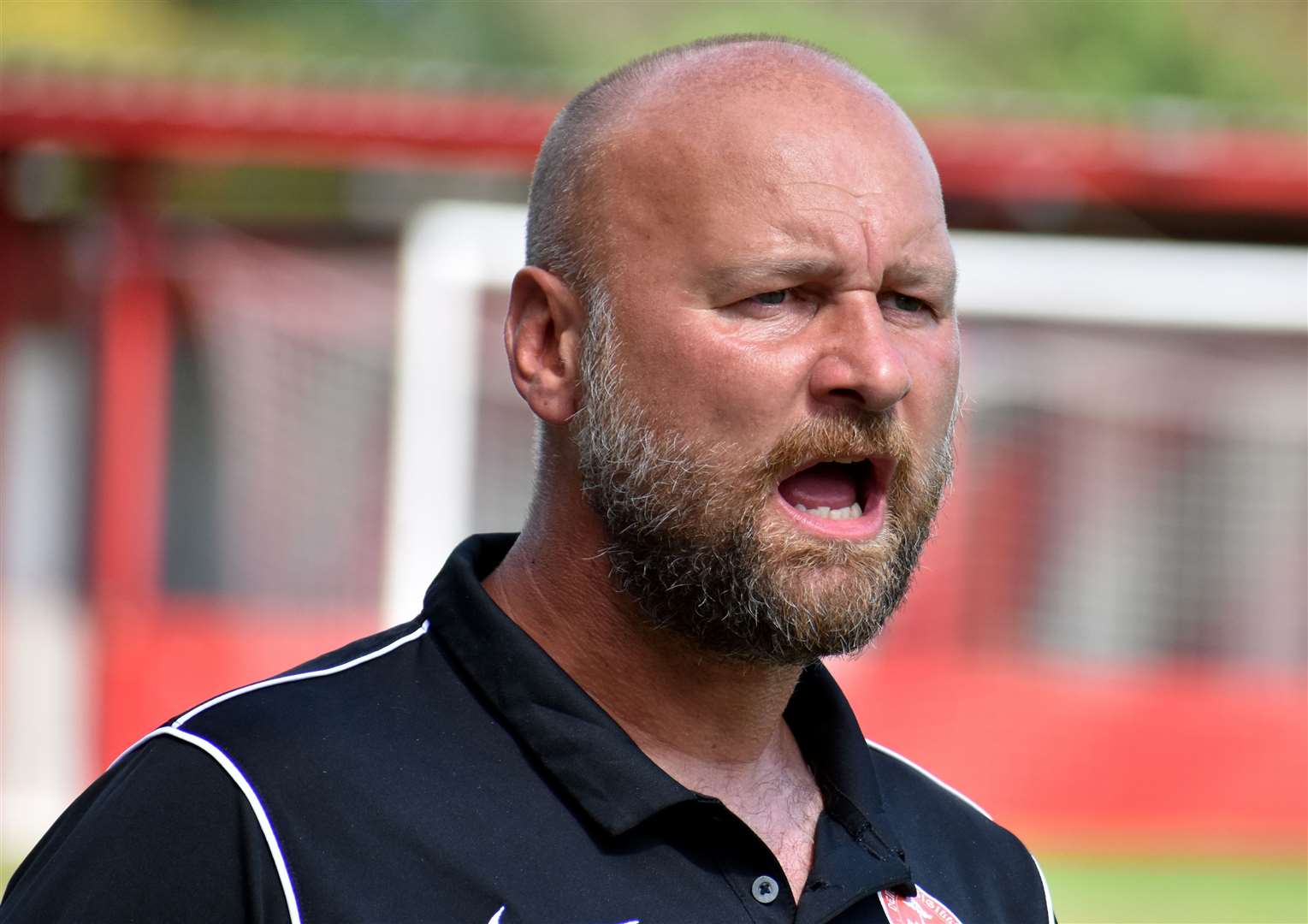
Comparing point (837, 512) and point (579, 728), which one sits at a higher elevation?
point (837, 512)

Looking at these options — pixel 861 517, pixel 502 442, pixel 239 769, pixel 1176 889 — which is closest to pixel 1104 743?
pixel 1176 889

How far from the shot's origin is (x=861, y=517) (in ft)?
6.52

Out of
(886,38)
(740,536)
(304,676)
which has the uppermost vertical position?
(886,38)

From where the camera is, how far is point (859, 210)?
198 cm

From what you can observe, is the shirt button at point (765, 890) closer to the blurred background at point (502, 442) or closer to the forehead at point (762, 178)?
the forehead at point (762, 178)

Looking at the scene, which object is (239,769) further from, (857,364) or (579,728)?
(857,364)

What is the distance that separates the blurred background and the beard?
5.98 metres

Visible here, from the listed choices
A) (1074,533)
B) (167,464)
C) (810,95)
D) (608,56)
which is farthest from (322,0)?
(810,95)

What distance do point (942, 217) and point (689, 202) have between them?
1.09 ft

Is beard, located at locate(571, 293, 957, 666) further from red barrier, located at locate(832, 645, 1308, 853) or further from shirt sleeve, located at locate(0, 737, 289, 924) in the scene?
red barrier, located at locate(832, 645, 1308, 853)

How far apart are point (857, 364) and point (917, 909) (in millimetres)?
621

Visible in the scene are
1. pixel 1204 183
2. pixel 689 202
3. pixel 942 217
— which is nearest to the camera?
pixel 689 202

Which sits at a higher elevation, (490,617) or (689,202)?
(689,202)

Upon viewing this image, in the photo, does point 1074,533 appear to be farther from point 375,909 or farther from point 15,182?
point 375,909
